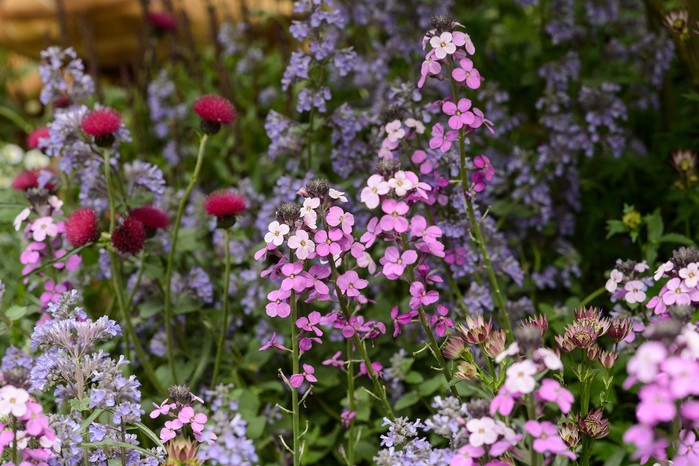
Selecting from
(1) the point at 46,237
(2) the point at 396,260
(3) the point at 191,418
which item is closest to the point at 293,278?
(2) the point at 396,260

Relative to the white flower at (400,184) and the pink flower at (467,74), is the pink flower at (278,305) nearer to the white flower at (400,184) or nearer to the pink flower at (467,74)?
the white flower at (400,184)

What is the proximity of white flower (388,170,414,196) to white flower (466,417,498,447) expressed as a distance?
1.76 ft

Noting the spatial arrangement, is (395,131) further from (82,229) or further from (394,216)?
(82,229)

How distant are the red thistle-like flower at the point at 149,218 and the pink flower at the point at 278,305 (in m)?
0.74

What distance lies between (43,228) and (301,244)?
0.94 metres

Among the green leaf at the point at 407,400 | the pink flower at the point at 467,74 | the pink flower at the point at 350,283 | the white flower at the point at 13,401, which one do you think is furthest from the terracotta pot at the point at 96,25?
the white flower at the point at 13,401

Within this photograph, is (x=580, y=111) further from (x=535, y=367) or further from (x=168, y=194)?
(x=535, y=367)

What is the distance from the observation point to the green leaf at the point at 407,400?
7.54ft

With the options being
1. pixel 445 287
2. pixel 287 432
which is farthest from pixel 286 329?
pixel 445 287

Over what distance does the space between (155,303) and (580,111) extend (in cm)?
175

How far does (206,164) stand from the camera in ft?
11.9

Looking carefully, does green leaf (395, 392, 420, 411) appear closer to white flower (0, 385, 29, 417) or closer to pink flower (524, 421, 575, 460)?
pink flower (524, 421, 575, 460)

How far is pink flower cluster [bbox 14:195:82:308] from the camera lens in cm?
225

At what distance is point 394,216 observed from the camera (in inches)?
67.4
